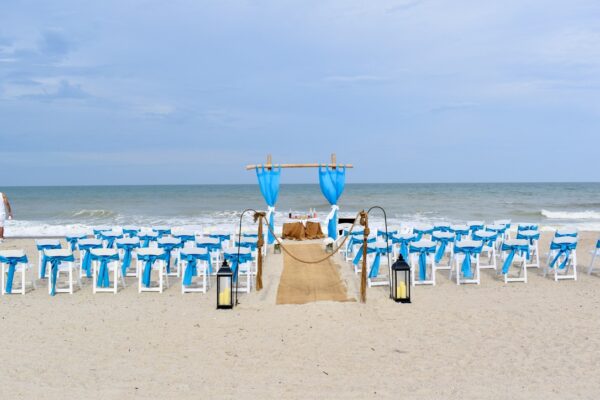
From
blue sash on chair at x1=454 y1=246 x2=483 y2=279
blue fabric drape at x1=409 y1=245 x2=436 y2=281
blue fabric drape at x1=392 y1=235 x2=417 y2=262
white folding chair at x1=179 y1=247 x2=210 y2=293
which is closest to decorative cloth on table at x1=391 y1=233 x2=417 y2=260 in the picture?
blue fabric drape at x1=392 y1=235 x2=417 y2=262

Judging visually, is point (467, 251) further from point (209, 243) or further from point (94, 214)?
point (94, 214)

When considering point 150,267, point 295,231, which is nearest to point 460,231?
point 295,231

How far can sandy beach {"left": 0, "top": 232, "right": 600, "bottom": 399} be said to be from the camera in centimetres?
475

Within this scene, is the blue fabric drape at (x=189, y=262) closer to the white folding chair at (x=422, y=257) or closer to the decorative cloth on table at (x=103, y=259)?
the decorative cloth on table at (x=103, y=259)

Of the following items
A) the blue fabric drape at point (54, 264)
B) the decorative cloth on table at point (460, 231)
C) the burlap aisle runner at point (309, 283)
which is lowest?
the burlap aisle runner at point (309, 283)

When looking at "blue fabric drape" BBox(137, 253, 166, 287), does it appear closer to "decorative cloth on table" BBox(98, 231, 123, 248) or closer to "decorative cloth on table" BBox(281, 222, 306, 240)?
"decorative cloth on table" BBox(98, 231, 123, 248)

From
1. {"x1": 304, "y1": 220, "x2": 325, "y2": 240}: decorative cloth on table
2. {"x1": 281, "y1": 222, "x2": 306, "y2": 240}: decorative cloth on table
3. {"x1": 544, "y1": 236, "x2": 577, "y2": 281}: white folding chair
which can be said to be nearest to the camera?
{"x1": 544, "y1": 236, "x2": 577, "y2": 281}: white folding chair

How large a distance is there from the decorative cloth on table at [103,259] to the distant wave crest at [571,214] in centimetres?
2743

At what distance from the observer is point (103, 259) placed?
856cm

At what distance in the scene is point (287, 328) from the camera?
21.4 feet

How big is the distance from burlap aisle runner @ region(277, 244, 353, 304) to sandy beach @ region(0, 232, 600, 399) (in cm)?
25

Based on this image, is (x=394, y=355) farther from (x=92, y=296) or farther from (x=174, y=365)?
(x=92, y=296)

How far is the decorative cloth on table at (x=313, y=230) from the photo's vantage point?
1500 centimetres

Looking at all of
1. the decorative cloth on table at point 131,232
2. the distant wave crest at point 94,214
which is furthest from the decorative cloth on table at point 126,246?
the distant wave crest at point 94,214
